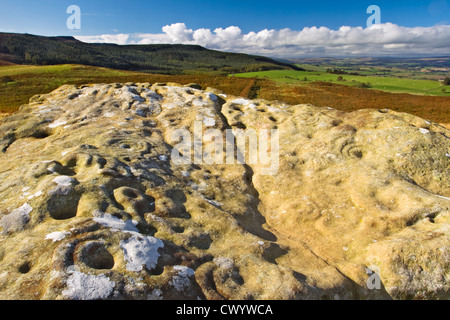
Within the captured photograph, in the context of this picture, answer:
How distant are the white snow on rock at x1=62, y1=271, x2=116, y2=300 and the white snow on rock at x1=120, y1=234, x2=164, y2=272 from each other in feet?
2.25

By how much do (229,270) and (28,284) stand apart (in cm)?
481

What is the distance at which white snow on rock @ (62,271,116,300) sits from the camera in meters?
5.51

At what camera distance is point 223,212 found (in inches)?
405

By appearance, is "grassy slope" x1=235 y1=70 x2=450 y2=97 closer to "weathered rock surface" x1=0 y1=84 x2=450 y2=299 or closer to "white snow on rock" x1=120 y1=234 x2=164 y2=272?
"weathered rock surface" x1=0 y1=84 x2=450 y2=299

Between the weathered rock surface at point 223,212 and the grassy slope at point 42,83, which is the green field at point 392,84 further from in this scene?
the weathered rock surface at point 223,212

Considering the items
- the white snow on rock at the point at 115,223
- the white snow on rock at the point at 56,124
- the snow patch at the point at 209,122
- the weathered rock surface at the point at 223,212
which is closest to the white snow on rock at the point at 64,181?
the weathered rock surface at the point at 223,212

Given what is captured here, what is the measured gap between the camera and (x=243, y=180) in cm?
1360

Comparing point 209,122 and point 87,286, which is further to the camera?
point 209,122

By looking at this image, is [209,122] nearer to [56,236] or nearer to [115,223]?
[115,223]

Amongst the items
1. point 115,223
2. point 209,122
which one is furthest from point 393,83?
point 115,223

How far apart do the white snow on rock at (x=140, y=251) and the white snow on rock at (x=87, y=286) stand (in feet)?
2.25

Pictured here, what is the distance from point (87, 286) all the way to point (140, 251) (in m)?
1.52

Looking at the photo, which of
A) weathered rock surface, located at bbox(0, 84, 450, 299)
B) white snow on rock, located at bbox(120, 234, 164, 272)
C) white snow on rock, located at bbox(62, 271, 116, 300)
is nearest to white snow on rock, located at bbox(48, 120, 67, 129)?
weathered rock surface, located at bbox(0, 84, 450, 299)

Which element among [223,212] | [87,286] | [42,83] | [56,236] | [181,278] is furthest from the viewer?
[42,83]
